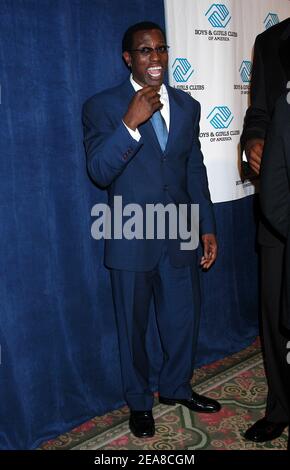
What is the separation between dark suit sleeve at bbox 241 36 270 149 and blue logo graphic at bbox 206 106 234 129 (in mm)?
628

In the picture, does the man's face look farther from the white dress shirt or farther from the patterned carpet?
the patterned carpet

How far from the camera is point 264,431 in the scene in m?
2.32

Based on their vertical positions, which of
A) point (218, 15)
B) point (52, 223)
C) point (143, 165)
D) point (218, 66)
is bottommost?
point (52, 223)

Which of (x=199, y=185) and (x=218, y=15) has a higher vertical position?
(x=218, y=15)

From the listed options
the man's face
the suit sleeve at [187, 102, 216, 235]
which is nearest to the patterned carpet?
the suit sleeve at [187, 102, 216, 235]

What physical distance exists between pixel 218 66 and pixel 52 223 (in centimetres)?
141

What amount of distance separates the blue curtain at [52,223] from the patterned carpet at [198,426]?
103mm

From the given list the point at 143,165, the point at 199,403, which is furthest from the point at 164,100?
the point at 199,403

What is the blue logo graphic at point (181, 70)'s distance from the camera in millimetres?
2732

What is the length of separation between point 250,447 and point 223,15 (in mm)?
2390

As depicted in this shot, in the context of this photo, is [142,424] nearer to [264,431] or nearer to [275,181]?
[264,431]

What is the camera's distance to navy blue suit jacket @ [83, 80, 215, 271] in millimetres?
2209

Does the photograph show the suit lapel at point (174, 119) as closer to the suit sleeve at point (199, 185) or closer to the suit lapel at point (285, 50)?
the suit sleeve at point (199, 185)

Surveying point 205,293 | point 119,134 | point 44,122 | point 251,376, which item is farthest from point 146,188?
point 251,376
